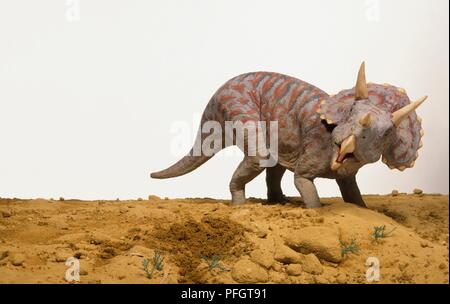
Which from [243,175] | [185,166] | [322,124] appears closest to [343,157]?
[322,124]

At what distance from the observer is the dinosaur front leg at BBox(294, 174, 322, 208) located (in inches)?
221

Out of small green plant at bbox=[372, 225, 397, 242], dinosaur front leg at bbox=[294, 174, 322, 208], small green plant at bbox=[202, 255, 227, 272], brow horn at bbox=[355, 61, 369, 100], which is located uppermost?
brow horn at bbox=[355, 61, 369, 100]

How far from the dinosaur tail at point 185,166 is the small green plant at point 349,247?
2320 millimetres

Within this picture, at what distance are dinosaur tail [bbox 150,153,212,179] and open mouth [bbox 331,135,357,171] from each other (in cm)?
177

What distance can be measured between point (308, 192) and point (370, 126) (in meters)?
0.87

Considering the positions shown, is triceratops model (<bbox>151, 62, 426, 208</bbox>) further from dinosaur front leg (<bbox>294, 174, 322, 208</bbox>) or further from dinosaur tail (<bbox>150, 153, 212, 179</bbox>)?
dinosaur tail (<bbox>150, 153, 212, 179</bbox>)

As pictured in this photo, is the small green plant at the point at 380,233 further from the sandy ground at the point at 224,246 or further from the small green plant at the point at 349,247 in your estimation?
the small green plant at the point at 349,247

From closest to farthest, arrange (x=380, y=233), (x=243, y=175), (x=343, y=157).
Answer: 1. (x=380, y=233)
2. (x=343, y=157)
3. (x=243, y=175)

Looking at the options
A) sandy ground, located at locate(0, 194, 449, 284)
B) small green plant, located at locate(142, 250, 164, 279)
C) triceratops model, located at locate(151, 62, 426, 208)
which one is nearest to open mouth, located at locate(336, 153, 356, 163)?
triceratops model, located at locate(151, 62, 426, 208)

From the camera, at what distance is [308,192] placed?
5625mm

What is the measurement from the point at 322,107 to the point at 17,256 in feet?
8.35

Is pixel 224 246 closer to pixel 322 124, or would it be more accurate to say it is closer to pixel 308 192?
pixel 308 192
